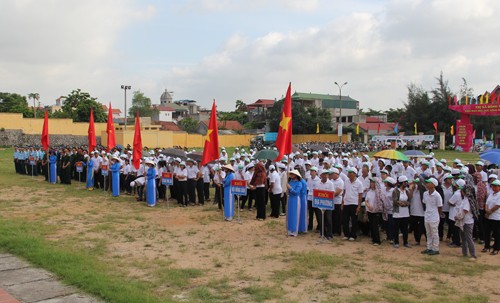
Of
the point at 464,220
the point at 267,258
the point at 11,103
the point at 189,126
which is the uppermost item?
the point at 11,103

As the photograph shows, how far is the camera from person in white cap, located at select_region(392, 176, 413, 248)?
9.21 metres

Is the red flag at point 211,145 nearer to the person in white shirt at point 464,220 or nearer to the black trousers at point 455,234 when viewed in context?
the black trousers at point 455,234

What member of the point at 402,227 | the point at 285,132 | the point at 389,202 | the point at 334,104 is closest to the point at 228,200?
the point at 285,132

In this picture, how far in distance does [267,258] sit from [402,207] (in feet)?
10.1

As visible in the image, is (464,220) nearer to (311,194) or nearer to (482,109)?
(311,194)

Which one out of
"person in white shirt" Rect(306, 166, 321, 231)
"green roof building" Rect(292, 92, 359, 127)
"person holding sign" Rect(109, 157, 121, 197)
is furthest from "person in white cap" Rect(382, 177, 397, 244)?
"green roof building" Rect(292, 92, 359, 127)

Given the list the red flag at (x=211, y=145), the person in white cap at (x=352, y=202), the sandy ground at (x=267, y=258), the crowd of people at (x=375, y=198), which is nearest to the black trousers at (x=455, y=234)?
the crowd of people at (x=375, y=198)

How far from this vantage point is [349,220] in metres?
10.1

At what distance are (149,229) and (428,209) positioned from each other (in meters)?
6.39

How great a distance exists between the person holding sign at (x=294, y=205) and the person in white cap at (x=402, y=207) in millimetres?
2188

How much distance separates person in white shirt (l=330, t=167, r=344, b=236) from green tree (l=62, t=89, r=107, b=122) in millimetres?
49933

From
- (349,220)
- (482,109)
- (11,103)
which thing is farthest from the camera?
(11,103)

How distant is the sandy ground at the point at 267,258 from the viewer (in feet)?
21.7

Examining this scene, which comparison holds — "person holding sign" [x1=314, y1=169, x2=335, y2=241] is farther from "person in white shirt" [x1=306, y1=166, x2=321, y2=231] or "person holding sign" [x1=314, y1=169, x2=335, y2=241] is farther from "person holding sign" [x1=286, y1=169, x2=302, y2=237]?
"person in white shirt" [x1=306, y1=166, x2=321, y2=231]
